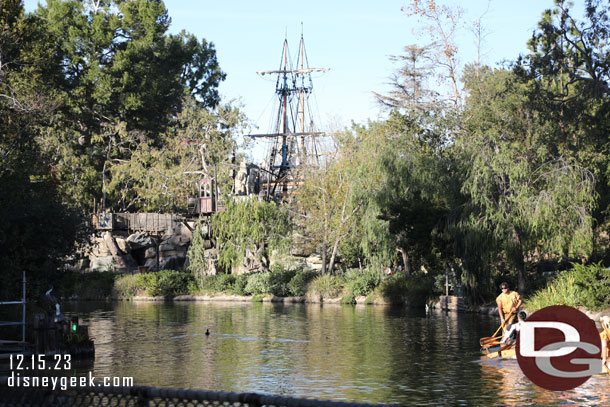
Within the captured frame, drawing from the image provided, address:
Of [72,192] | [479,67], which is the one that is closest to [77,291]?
[72,192]

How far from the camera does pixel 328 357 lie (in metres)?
21.8

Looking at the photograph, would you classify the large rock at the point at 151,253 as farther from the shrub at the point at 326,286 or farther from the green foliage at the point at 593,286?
the green foliage at the point at 593,286

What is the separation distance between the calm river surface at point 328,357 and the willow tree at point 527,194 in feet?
12.9

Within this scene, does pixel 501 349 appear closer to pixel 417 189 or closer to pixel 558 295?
pixel 558 295

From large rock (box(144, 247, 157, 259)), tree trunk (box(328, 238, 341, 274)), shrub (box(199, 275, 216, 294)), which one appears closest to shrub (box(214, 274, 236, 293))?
shrub (box(199, 275, 216, 294))

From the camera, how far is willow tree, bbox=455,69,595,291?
32.0 m

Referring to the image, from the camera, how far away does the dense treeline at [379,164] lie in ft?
91.3

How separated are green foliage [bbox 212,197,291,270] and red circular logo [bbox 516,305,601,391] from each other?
27.8 meters

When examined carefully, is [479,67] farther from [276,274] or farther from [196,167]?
[196,167]

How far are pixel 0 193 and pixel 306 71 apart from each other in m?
68.1

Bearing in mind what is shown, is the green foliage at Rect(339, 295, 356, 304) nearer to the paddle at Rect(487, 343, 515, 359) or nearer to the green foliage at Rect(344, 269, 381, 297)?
the green foliage at Rect(344, 269, 381, 297)

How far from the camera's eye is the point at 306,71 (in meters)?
88.4

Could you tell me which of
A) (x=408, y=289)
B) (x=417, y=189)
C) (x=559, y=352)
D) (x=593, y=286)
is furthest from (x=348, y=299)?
(x=559, y=352)

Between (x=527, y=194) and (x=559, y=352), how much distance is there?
14.2m
